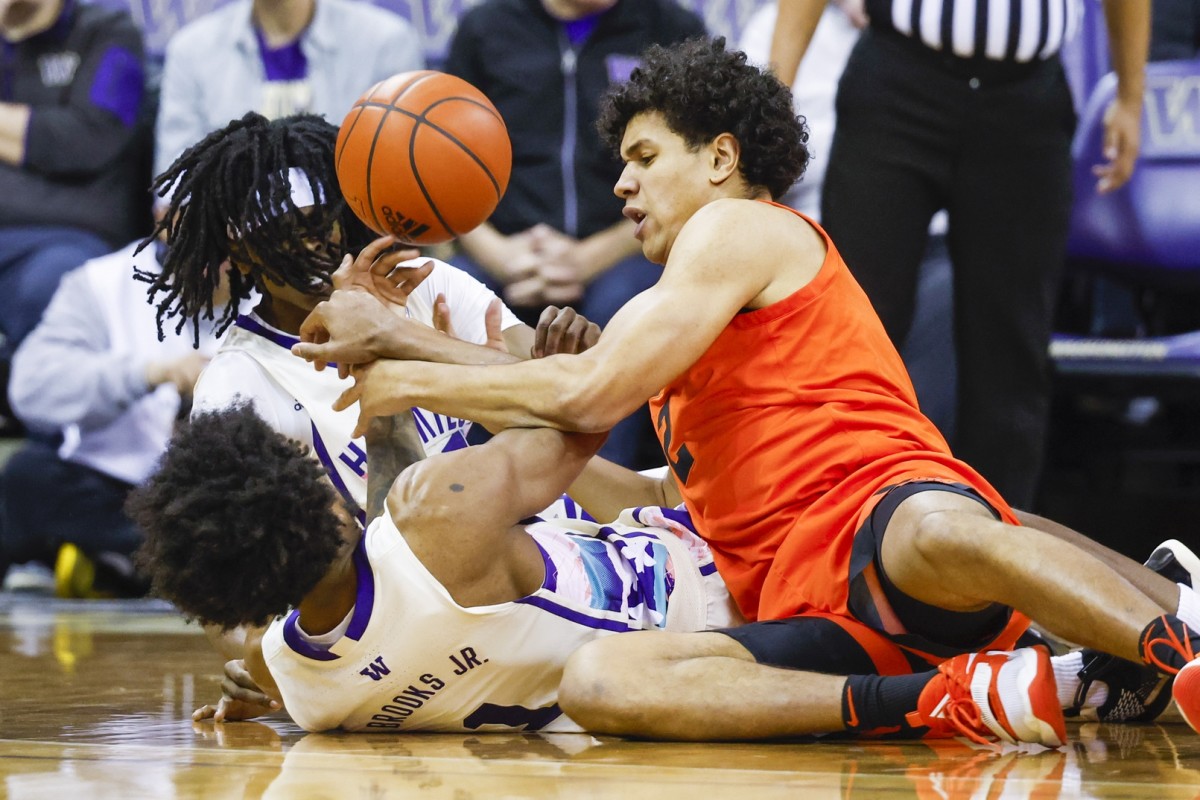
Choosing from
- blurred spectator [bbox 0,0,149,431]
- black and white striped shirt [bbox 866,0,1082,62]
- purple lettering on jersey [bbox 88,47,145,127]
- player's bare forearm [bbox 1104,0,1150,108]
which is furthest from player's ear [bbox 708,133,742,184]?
purple lettering on jersey [bbox 88,47,145,127]

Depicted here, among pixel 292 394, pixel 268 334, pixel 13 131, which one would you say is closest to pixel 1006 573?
pixel 292 394

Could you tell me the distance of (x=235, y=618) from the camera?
2.46 metres

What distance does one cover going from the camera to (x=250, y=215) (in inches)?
129

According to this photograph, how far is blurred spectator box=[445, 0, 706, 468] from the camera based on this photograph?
527cm

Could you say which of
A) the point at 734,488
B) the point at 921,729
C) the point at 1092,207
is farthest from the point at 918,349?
the point at 921,729

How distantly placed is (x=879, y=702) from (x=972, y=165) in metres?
2.27

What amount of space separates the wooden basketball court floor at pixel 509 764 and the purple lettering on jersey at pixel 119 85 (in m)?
3.68

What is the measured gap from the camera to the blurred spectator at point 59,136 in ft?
20.3

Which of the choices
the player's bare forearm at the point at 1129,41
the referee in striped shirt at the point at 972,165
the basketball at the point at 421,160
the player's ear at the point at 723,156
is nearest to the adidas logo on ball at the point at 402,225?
the basketball at the point at 421,160

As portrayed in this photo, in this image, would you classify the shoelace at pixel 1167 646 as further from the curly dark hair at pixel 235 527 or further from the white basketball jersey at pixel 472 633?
the curly dark hair at pixel 235 527

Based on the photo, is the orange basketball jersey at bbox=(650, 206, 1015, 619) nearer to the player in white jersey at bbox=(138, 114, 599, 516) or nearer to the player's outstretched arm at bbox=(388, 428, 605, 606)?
the player's outstretched arm at bbox=(388, 428, 605, 606)

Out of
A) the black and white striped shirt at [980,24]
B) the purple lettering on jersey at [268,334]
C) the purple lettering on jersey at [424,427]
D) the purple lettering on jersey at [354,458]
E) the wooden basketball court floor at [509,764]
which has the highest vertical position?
the black and white striped shirt at [980,24]

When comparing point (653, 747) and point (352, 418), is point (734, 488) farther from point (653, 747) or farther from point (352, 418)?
point (352, 418)

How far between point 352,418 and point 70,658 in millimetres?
1440
